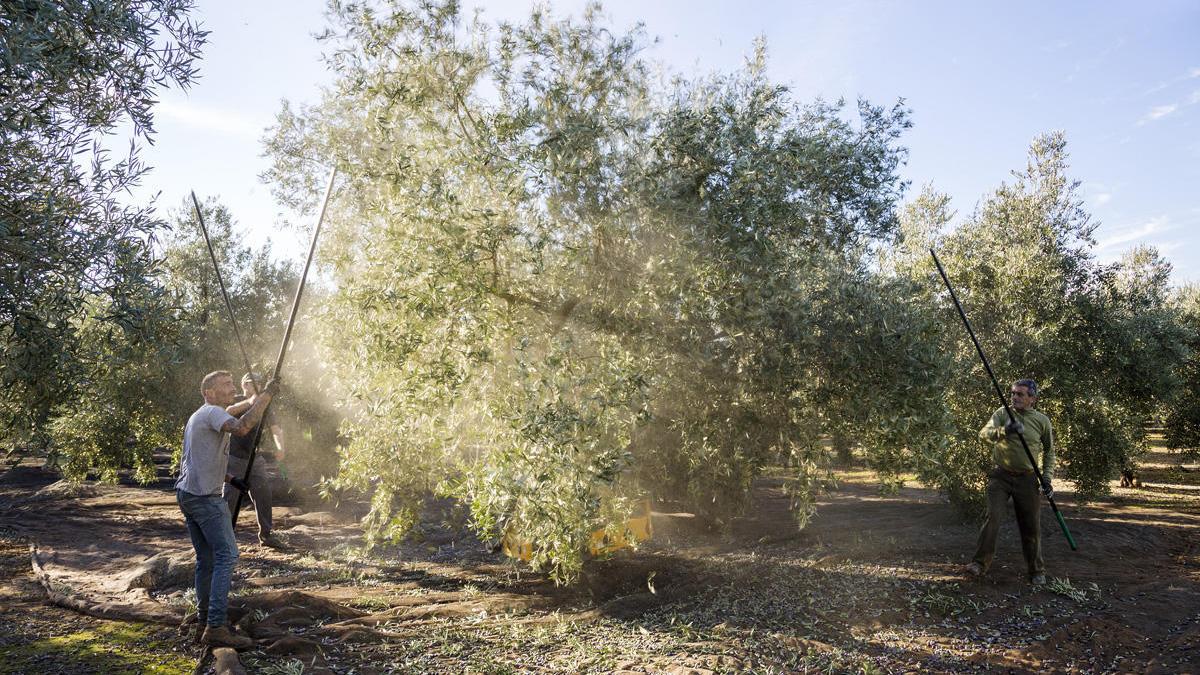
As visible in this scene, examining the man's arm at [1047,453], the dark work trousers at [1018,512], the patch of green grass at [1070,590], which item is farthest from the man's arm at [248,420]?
the patch of green grass at [1070,590]

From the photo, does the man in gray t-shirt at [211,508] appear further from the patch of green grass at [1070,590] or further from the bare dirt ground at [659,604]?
the patch of green grass at [1070,590]

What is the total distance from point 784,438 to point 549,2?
23.0ft

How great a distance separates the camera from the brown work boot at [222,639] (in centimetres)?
691

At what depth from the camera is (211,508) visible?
7.06 meters

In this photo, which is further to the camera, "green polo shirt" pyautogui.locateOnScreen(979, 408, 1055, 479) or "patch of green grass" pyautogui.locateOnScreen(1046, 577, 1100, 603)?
"green polo shirt" pyautogui.locateOnScreen(979, 408, 1055, 479)

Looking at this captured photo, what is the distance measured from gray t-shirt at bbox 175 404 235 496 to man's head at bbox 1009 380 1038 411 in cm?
1001

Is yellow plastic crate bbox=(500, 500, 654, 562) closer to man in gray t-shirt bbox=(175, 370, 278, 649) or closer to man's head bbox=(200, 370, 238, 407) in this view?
man in gray t-shirt bbox=(175, 370, 278, 649)

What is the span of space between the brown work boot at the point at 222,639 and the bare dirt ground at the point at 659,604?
0.39 feet

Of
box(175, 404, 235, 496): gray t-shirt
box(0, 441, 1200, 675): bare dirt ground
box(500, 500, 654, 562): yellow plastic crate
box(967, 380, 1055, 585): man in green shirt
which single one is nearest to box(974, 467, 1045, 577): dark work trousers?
box(967, 380, 1055, 585): man in green shirt

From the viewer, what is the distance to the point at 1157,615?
8375mm

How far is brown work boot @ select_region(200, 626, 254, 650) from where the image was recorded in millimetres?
6910

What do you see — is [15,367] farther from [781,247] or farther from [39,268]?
[781,247]

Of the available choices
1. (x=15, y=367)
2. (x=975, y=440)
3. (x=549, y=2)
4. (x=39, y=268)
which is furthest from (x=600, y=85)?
(x=975, y=440)

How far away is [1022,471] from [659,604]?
5.33 meters
